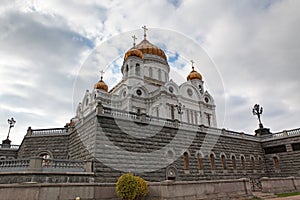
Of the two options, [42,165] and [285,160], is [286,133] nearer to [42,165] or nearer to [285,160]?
[285,160]

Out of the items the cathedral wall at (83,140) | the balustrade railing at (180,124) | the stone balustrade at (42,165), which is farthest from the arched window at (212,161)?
the stone balustrade at (42,165)

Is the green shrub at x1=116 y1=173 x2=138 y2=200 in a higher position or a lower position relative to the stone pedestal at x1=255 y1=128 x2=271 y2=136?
lower

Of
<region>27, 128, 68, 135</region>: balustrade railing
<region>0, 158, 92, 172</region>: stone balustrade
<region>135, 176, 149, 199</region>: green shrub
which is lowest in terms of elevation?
<region>135, 176, 149, 199</region>: green shrub

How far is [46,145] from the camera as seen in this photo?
66.3 feet

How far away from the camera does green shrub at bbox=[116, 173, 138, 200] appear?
31.9ft

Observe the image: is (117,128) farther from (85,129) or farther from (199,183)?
(199,183)

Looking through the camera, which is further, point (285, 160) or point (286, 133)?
point (286, 133)

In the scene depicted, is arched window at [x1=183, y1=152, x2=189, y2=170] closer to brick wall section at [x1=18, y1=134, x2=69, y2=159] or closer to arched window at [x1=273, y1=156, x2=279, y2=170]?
brick wall section at [x1=18, y1=134, x2=69, y2=159]

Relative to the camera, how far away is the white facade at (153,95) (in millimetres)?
26781

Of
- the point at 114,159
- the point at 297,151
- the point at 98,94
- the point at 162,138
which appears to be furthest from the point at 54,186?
the point at 297,151

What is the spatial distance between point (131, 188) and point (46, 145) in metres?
13.7

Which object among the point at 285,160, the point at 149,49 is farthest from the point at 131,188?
the point at 149,49

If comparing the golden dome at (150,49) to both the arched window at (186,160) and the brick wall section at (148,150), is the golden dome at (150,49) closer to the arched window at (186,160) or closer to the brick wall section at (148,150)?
the brick wall section at (148,150)

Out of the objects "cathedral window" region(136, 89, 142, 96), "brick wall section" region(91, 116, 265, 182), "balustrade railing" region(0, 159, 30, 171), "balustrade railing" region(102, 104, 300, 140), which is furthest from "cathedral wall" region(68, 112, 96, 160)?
"cathedral window" region(136, 89, 142, 96)
